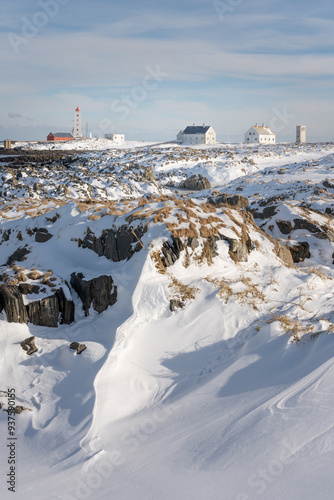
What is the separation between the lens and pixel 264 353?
592cm

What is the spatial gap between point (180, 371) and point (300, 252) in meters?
5.59

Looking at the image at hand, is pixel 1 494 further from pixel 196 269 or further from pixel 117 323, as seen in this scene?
pixel 196 269

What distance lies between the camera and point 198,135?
8319cm

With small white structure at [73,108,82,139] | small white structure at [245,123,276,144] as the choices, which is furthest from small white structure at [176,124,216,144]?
small white structure at [73,108,82,139]

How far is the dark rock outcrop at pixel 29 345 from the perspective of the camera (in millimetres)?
6132

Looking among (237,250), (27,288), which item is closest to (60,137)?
(237,250)

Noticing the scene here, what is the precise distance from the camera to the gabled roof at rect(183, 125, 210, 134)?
83.5 m

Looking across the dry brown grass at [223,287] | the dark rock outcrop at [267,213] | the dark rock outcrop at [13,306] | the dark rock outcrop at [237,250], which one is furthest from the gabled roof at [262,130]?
the dark rock outcrop at [13,306]

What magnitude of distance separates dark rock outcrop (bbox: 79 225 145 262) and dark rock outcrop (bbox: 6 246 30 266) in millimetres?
1519

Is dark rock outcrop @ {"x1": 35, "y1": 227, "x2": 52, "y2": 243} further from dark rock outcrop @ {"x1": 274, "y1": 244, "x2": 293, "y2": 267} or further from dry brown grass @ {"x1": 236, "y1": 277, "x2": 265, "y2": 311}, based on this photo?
dark rock outcrop @ {"x1": 274, "y1": 244, "x2": 293, "y2": 267}

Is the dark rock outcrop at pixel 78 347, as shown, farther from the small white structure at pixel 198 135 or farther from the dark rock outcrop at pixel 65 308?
the small white structure at pixel 198 135

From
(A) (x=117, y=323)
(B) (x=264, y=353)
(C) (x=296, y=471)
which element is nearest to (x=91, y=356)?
(A) (x=117, y=323)

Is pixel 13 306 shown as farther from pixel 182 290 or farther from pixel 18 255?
pixel 18 255

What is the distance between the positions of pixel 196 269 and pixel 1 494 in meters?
4.87
